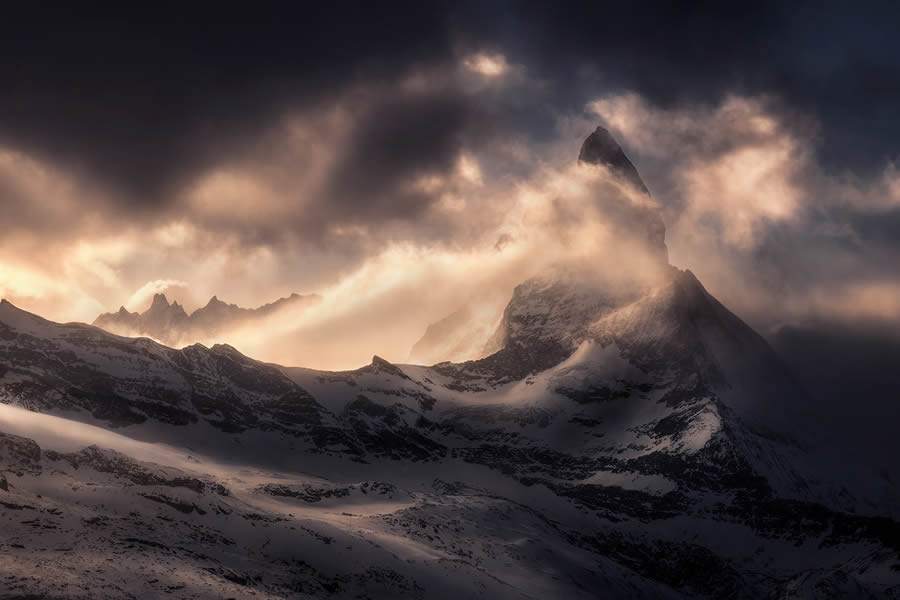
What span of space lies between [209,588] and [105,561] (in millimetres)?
13601

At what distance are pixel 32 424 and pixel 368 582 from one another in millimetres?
92887

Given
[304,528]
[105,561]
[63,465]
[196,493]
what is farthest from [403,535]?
[105,561]

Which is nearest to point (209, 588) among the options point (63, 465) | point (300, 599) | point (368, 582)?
point (300, 599)

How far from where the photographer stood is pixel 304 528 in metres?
161

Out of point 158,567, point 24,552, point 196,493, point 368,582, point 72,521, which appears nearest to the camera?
point 24,552

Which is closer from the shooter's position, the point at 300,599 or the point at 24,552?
the point at 24,552

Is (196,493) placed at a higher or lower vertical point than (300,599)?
higher

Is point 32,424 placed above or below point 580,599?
above

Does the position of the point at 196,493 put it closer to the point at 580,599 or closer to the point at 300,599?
the point at 300,599

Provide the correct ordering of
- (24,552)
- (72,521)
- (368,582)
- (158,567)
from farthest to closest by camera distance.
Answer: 1. (368,582)
2. (72,521)
3. (158,567)
4. (24,552)

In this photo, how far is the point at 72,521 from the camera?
125m

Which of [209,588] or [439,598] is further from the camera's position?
[439,598]

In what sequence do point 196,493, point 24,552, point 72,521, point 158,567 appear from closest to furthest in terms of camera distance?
point 24,552
point 158,567
point 72,521
point 196,493

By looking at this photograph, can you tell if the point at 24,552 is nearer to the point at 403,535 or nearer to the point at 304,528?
the point at 304,528
